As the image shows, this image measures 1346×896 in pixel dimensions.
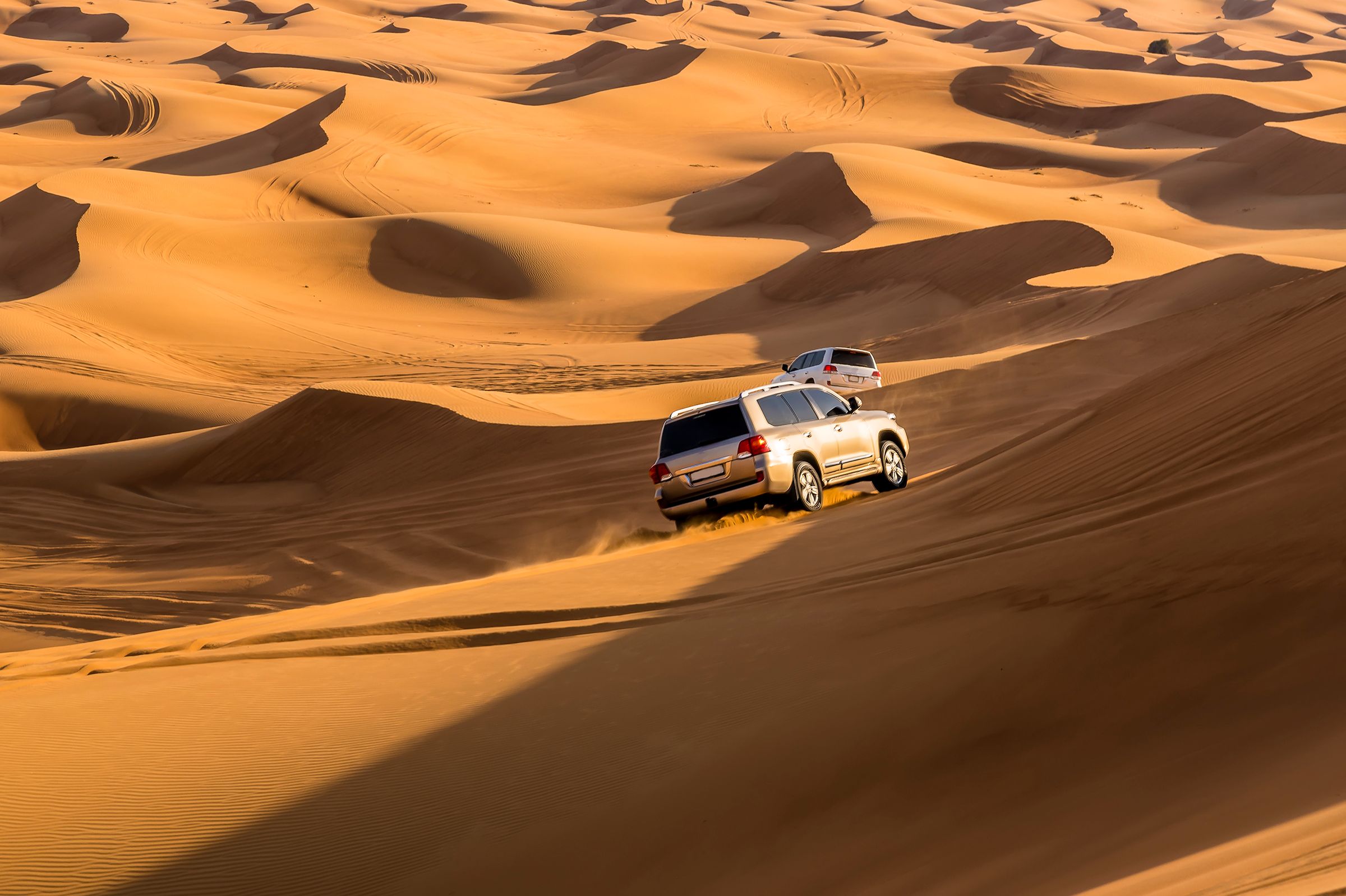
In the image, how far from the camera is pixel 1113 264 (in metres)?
29.9

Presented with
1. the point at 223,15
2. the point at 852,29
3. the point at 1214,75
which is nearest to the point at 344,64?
the point at 223,15

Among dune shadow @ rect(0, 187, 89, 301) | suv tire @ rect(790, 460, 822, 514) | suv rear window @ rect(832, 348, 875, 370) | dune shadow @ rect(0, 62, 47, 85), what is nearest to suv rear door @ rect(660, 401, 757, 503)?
suv tire @ rect(790, 460, 822, 514)

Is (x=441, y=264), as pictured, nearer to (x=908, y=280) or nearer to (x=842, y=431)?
(x=908, y=280)

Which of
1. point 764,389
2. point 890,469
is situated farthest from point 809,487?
point 890,469

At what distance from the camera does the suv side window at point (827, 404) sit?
12828mm

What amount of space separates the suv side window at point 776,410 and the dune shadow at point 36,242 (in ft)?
81.6

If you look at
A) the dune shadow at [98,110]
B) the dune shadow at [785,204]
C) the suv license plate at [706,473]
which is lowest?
the dune shadow at [98,110]

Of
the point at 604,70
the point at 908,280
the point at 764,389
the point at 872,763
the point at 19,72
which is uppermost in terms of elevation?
the point at 872,763

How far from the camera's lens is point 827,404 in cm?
1305

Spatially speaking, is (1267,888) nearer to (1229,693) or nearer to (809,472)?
(1229,693)

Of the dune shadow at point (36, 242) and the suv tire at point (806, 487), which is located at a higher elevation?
the suv tire at point (806, 487)

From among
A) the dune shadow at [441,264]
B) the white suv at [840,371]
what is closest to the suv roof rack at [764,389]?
the white suv at [840,371]

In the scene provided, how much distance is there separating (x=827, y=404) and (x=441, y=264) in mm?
25261

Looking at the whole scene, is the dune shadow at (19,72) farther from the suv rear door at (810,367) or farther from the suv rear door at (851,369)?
the suv rear door at (851,369)
